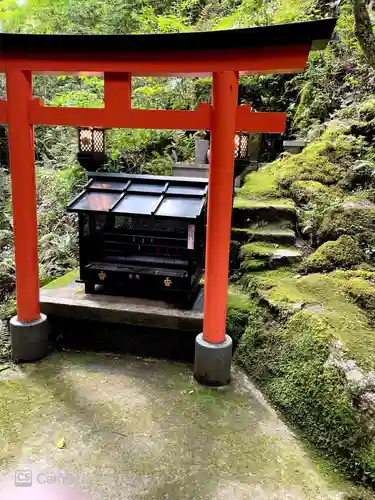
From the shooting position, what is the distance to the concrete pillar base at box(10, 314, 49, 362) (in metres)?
4.41

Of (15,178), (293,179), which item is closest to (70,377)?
(15,178)

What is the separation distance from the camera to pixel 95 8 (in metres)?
10.7

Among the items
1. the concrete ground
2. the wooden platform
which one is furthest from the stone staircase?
the concrete ground

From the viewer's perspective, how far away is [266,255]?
5.44 m

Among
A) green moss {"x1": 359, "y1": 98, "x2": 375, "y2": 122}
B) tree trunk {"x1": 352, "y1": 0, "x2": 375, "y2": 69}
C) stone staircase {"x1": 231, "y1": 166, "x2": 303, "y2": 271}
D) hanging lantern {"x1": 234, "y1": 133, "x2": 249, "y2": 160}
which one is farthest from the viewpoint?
green moss {"x1": 359, "y1": 98, "x2": 375, "y2": 122}

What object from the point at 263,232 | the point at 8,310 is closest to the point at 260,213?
the point at 263,232

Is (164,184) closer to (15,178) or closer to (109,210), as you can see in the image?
→ (109,210)

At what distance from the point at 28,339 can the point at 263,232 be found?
3.53 meters

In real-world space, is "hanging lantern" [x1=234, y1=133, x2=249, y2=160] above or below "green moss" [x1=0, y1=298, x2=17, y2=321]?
above

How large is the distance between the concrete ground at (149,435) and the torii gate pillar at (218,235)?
1.00 ft

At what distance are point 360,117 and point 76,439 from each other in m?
7.31

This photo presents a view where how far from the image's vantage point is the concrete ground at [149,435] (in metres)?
2.92

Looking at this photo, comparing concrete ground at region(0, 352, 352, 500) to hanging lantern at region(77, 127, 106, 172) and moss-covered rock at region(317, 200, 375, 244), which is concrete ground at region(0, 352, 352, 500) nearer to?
hanging lantern at region(77, 127, 106, 172)

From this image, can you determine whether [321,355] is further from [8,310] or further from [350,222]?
[8,310]
